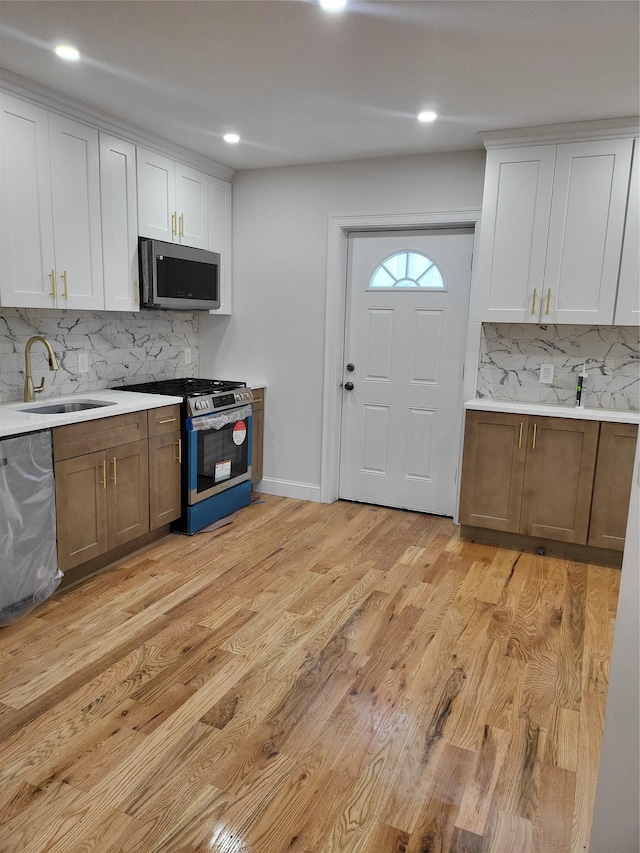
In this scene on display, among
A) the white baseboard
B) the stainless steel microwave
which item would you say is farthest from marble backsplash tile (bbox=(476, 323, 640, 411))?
the stainless steel microwave

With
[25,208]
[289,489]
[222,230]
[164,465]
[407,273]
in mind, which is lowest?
[289,489]

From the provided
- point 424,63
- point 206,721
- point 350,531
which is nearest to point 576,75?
point 424,63

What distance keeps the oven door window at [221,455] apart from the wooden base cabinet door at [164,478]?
151 millimetres

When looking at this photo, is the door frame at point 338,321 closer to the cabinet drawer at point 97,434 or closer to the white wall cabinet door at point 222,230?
the white wall cabinet door at point 222,230

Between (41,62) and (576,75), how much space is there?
2400 millimetres

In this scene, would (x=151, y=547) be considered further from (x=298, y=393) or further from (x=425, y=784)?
(x=425, y=784)

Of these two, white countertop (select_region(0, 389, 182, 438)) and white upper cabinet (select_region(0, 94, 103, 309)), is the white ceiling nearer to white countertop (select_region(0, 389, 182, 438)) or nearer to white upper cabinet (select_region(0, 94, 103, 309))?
white upper cabinet (select_region(0, 94, 103, 309))

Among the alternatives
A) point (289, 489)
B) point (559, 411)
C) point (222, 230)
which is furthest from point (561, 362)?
point (222, 230)

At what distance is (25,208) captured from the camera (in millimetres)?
2941

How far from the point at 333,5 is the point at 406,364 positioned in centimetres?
246

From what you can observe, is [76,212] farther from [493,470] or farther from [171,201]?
[493,470]

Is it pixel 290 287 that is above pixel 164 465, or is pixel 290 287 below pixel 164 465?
above

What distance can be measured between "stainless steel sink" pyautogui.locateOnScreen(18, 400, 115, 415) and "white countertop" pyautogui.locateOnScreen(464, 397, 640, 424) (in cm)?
223

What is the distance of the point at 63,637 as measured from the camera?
258 cm
